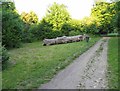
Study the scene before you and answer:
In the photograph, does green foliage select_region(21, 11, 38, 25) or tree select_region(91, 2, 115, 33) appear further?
tree select_region(91, 2, 115, 33)

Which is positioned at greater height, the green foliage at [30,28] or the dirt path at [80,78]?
the green foliage at [30,28]

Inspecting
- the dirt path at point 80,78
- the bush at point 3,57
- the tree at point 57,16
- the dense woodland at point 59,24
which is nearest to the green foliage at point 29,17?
the dense woodland at point 59,24

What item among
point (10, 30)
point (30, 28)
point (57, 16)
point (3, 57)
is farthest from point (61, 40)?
point (3, 57)

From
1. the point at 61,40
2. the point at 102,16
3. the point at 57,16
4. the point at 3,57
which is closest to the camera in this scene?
the point at 3,57

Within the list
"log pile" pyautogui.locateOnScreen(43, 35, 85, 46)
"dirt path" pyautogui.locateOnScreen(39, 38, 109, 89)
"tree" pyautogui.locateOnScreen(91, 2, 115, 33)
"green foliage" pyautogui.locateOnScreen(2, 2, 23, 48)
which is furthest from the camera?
"tree" pyautogui.locateOnScreen(91, 2, 115, 33)

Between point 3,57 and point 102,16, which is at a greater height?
point 102,16

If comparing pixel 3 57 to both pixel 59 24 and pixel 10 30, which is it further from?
pixel 59 24

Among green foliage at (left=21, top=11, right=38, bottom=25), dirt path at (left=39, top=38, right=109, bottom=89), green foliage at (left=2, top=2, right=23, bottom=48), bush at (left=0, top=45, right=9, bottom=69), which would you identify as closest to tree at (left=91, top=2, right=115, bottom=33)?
green foliage at (left=21, top=11, right=38, bottom=25)

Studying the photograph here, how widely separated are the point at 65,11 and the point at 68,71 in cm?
2300

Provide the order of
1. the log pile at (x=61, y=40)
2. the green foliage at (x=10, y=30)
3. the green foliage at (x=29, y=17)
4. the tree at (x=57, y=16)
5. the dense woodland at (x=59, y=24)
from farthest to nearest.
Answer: the green foliage at (x=29, y=17), the tree at (x=57, y=16), the dense woodland at (x=59, y=24), the log pile at (x=61, y=40), the green foliage at (x=10, y=30)

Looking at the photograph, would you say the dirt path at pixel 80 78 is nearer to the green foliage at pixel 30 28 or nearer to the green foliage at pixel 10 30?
the green foliage at pixel 10 30

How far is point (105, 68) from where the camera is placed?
31.1 ft

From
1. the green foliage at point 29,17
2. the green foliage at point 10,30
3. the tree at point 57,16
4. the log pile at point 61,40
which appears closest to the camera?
the green foliage at point 10,30

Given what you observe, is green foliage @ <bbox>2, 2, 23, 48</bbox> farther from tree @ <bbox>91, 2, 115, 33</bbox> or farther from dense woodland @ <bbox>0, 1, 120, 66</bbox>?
tree @ <bbox>91, 2, 115, 33</bbox>
